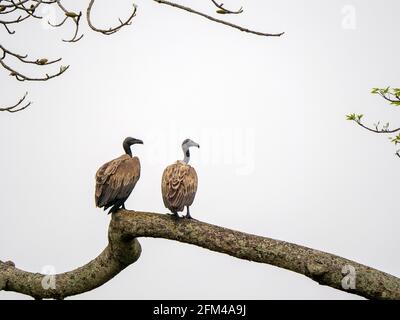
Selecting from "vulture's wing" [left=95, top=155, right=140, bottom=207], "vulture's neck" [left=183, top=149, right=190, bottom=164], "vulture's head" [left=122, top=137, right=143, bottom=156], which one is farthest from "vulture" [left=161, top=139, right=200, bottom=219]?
"vulture's head" [left=122, top=137, right=143, bottom=156]

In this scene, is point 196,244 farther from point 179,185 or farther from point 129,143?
point 129,143

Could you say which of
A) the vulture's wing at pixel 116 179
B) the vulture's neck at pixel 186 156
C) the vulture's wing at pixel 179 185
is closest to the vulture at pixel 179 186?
the vulture's wing at pixel 179 185

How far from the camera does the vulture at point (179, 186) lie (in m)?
7.20

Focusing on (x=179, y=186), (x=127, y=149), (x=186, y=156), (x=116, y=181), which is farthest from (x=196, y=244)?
(x=127, y=149)

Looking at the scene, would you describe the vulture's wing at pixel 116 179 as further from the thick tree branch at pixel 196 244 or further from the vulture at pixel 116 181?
the thick tree branch at pixel 196 244

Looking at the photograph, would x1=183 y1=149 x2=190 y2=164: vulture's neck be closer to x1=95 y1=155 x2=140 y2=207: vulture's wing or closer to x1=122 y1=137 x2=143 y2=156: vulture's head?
x1=122 y1=137 x2=143 y2=156: vulture's head

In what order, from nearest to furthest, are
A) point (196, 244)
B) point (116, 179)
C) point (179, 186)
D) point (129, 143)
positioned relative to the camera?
point (196, 244) < point (179, 186) < point (116, 179) < point (129, 143)

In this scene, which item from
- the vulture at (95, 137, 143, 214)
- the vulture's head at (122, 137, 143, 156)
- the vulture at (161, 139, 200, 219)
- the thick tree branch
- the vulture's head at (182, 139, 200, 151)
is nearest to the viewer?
the thick tree branch

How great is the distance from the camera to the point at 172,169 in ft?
25.3

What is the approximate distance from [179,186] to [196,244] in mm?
1252

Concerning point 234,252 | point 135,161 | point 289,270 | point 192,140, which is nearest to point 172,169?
point 135,161

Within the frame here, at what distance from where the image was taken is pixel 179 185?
24.5 feet

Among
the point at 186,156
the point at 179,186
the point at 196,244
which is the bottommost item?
the point at 196,244

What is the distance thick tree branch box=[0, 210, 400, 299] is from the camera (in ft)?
18.2
